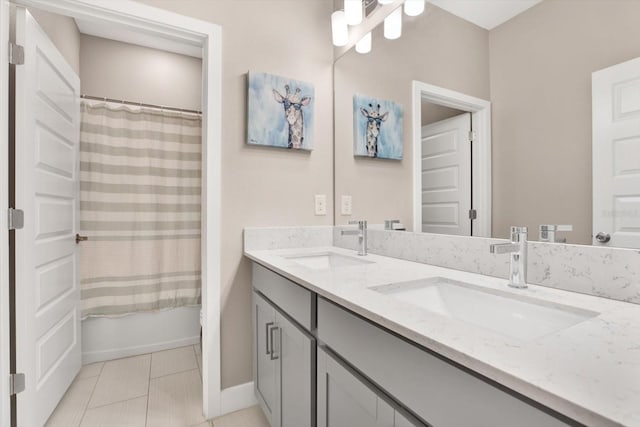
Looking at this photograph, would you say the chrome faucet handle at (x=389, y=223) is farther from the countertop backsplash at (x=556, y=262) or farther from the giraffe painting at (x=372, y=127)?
the giraffe painting at (x=372, y=127)

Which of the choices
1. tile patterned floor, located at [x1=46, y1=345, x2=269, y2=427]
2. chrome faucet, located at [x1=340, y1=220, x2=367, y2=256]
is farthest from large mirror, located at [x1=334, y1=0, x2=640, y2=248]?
tile patterned floor, located at [x1=46, y1=345, x2=269, y2=427]

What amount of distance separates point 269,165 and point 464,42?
1.07m

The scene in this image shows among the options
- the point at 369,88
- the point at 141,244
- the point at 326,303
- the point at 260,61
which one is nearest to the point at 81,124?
the point at 141,244

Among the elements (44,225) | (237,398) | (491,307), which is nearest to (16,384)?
(44,225)

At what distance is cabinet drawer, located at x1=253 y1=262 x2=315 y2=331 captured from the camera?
1.05 meters

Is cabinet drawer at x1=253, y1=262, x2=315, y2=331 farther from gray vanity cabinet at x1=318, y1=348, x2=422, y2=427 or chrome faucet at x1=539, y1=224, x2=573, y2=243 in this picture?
chrome faucet at x1=539, y1=224, x2=573, y2=243

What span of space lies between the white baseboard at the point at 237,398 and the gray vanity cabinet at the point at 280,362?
8 cm

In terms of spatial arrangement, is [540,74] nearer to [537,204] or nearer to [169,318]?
[537,204]

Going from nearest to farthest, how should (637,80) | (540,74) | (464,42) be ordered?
(637,80) → (540,74) → (464,42)

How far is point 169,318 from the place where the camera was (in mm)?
2457

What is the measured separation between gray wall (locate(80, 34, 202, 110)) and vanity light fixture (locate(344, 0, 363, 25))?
1591 millimetres

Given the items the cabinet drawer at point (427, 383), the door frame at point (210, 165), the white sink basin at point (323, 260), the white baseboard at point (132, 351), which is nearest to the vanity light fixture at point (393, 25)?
the door frame at point (210, 165)

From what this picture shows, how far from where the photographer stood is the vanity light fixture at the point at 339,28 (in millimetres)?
1788

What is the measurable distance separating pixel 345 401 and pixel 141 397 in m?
1.54
